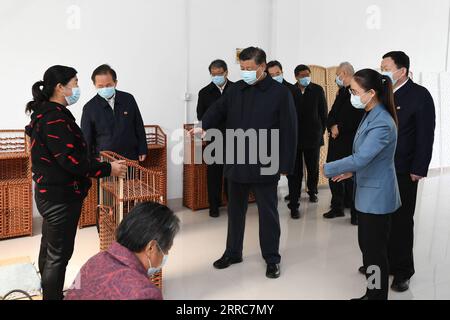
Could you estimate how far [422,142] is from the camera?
9.02ft

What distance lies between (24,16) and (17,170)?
154 cm

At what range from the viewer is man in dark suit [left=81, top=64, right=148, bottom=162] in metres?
3.49

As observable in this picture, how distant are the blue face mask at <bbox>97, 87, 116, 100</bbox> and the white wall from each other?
108 cm

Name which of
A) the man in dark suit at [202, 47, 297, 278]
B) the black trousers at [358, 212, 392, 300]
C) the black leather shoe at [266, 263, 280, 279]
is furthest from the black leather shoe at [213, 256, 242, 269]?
the black trousers at [358, 212, 392, 300]

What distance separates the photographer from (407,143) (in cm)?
281

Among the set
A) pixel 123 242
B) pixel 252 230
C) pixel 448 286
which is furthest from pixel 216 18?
pixel 123 242

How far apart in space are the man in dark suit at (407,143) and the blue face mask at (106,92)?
217 cm

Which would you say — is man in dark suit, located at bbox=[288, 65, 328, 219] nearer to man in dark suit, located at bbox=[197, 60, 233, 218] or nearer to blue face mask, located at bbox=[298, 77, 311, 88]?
blue face mask, located at bbox=[298, 77, 311, 88]

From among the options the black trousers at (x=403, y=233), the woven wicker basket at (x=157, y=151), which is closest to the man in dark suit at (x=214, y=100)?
the woven wicker basket at (x=157, y=151)

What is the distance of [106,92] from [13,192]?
1.35m

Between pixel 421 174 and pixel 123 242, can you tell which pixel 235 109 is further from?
pixel 123 242

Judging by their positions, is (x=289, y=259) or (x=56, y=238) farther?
(x=289, y=259)

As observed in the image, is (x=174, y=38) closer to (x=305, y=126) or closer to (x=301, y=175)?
(x=305, y=126)

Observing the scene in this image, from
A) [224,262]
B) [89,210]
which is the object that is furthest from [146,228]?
[89,210]
